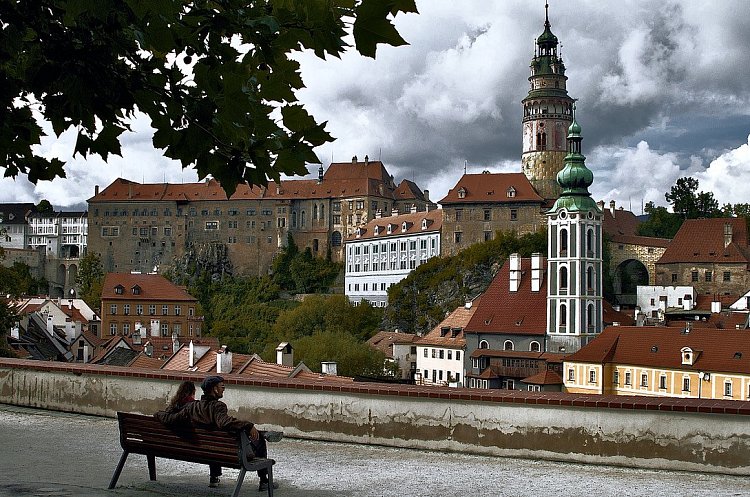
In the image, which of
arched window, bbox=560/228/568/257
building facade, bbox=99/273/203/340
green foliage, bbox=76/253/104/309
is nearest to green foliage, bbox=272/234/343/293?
green foliage, bbox=76/253/104/309

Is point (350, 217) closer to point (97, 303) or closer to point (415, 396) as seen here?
point (97, 303)

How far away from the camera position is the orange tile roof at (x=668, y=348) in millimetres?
39156

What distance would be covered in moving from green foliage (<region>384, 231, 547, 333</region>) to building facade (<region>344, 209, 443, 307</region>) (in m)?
5.11

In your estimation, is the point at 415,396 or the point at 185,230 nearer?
the point at 415,396

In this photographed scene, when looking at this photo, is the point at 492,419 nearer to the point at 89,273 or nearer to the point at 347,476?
the point at 347,476

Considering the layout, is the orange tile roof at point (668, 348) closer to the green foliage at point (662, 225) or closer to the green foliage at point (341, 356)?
the green foliage at point (341, 356)

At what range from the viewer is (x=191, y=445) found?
19.5 feet

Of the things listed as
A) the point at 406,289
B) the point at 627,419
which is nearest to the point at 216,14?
the point at 627,419

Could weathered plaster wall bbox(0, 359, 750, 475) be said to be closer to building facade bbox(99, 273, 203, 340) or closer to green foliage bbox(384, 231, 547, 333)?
building facade bbox(99, 273, 203, 340)

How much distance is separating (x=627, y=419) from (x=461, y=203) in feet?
221

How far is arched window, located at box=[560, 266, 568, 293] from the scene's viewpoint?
52.5 meters

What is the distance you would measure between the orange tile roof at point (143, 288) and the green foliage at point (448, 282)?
53.9 ft

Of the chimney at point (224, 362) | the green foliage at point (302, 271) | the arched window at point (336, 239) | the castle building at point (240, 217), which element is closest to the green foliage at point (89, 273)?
the castle building at point (240, 217)

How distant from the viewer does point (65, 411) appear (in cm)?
1002
